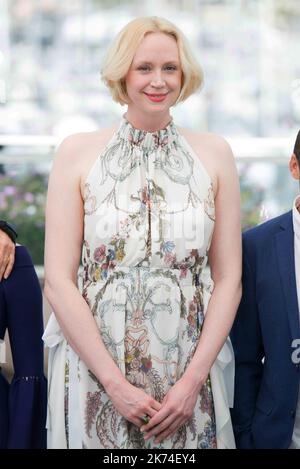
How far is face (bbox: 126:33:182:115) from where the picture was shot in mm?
2584

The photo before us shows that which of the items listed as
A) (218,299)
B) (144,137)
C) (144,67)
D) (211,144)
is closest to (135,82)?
(144,67)

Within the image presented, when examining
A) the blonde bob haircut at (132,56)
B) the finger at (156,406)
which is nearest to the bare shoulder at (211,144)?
the blonde bob haircut at (132,56)

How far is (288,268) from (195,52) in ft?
17.0

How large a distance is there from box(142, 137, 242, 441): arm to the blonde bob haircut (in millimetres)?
184

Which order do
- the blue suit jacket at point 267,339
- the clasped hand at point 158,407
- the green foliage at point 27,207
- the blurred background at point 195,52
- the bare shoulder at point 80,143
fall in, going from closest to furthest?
the clasped hand at point 158,407 → the bare shoulder at point 80,143 → the blue suit jacket at point 267,339 → the green foliage at point 27,207 → the blurred background at point 195,52

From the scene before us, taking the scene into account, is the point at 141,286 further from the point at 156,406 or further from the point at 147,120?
the point at 147,120

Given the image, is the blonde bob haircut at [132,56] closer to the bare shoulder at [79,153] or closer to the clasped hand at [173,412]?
the bare shoulder at [79,153]

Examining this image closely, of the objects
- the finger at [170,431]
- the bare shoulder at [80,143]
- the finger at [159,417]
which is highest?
the bare shoulder at [80,143]

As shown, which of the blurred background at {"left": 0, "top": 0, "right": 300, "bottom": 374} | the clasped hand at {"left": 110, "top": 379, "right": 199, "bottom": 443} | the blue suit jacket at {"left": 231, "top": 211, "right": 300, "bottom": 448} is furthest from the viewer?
the blurred background at {"left": 0, "top": 0, "right": 300, "bottom": 374}

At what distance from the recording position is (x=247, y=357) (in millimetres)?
2807

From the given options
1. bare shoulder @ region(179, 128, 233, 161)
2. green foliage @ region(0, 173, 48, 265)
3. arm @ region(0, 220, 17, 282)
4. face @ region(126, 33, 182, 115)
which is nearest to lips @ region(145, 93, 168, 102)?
face @ region(126, 33, 182, 115)

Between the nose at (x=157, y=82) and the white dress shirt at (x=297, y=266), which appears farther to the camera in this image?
the white dress shirt at (x=297, y=266)

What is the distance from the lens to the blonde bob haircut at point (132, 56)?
2586 millimetres

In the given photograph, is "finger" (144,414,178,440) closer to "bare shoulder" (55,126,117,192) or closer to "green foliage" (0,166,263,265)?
"bare shoulder" (55,126,117,192)
